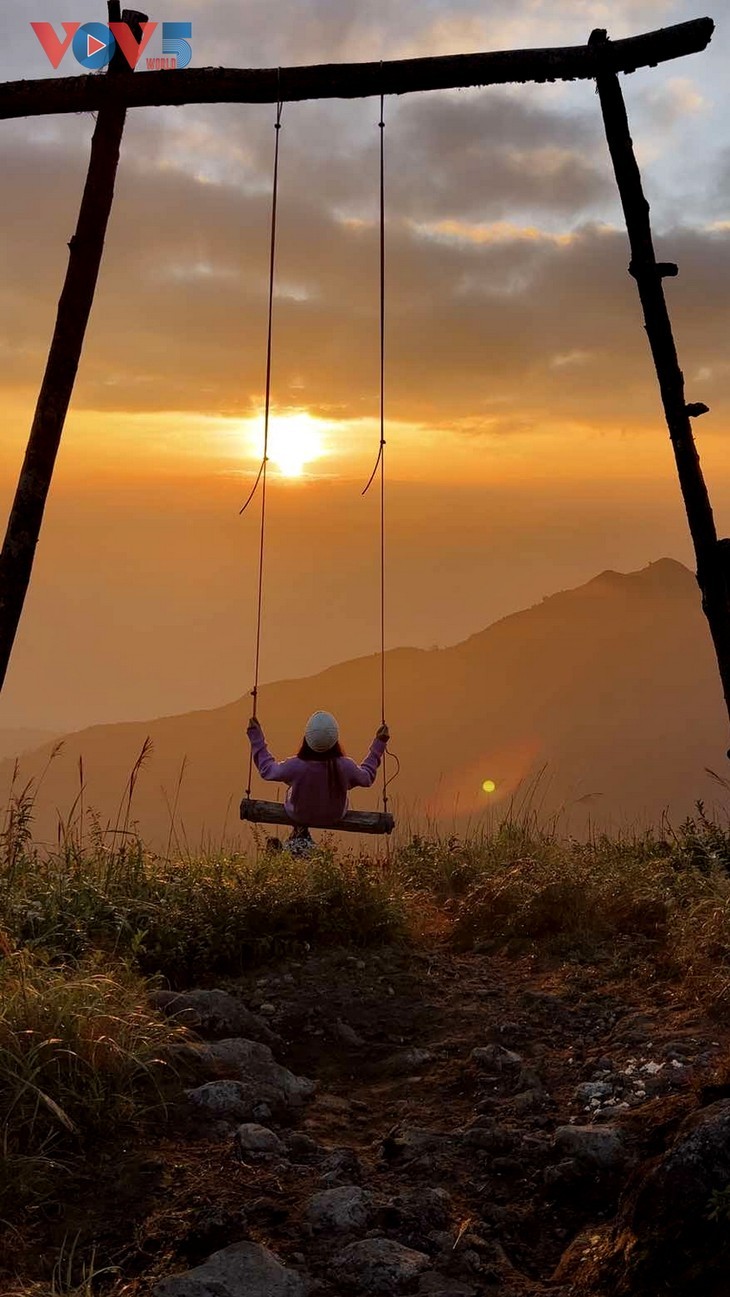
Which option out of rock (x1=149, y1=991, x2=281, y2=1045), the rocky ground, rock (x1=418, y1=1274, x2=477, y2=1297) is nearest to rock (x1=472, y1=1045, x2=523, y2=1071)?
the rocky ground

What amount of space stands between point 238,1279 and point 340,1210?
0.47 metres

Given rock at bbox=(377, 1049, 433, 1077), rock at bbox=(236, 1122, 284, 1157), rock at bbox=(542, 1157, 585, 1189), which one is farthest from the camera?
rock at bbox=(377, 1049, 433, 1077)

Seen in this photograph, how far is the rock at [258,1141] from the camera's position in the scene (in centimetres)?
401

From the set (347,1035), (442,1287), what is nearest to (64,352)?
(347,1035)

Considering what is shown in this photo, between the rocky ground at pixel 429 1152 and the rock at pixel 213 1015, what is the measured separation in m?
0.01

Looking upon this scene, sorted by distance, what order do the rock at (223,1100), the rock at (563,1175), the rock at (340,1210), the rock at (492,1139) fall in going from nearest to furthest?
the rock at (340,1210) → the rock at (563,1175) → the rock at (492,1139) → the rock at (223,1100)

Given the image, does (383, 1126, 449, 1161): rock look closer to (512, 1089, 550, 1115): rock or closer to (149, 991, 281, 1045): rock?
(512, 1089, 550, 1115): rock

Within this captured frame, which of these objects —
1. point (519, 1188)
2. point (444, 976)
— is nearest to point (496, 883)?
point (444, 976)

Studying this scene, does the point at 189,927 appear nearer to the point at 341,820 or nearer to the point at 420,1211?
the point at 420,1211

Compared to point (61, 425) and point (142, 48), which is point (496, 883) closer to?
point (61, 425)

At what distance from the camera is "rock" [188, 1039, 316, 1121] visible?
14.8 feet

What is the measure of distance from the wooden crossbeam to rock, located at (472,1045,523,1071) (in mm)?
5592

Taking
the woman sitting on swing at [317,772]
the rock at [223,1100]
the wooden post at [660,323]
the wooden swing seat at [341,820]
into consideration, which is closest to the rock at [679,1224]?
the rock at [223,1100]

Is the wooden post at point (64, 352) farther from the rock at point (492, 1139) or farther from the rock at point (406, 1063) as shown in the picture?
the rock at point (492, 1139)
